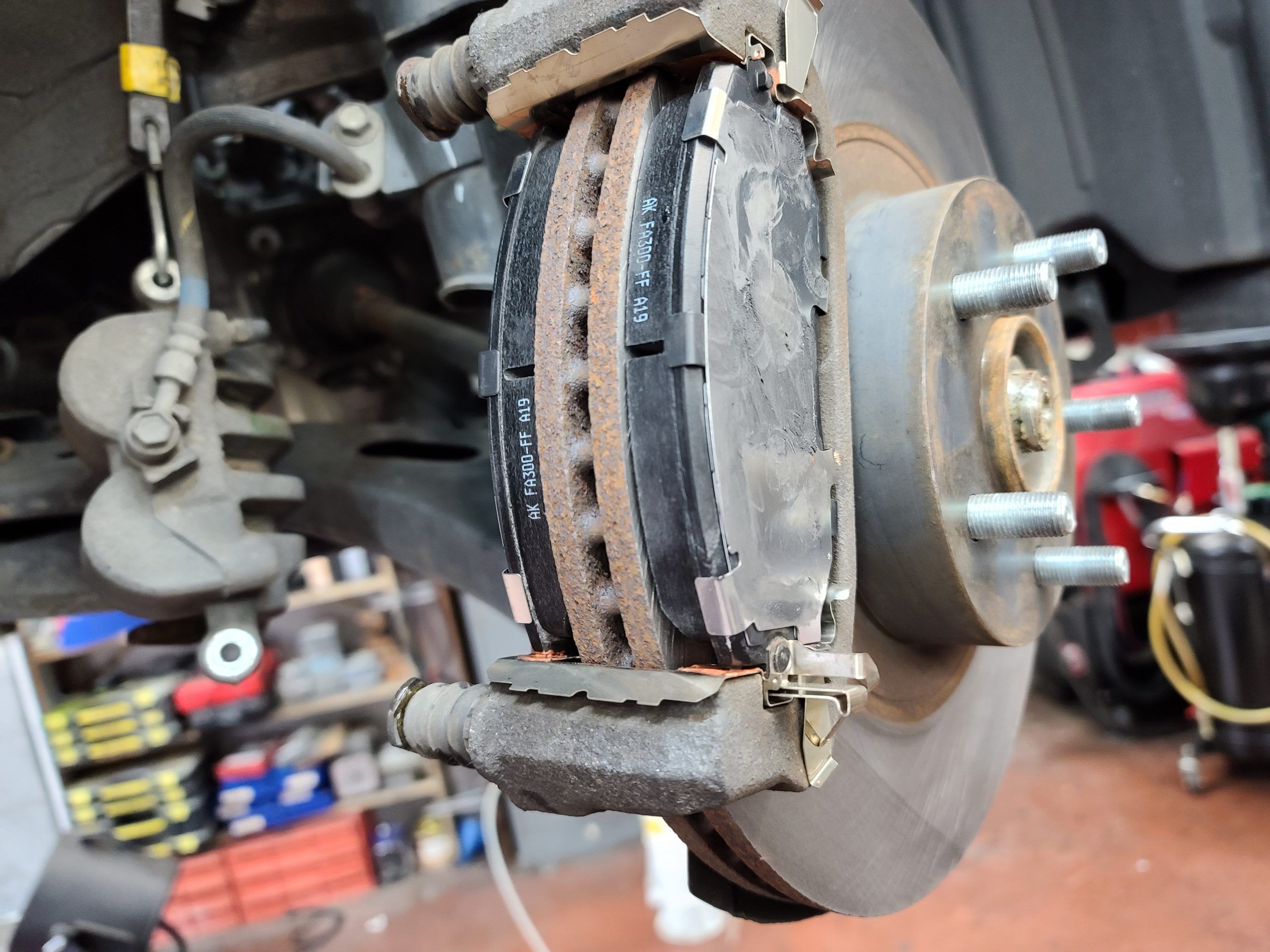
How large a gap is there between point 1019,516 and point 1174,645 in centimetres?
200

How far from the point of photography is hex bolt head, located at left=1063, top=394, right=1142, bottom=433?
0.62 m

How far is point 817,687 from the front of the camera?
35 cm

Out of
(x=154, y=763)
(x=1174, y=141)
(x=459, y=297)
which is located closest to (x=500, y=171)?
(x=459, y=297)

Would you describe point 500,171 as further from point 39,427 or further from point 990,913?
point 990,913

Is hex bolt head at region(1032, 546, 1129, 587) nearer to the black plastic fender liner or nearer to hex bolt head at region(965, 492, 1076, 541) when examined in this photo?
hex bolt head at region(965, 492, 1076, 541)

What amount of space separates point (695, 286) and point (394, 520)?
0.51m

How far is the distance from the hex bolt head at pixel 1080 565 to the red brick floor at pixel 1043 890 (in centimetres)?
144

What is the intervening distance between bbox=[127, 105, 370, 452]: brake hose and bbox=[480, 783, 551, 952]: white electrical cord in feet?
4.48

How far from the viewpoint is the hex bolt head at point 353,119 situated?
625 mm

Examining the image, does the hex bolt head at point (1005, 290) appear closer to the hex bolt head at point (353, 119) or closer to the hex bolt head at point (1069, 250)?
the hex bolt head at point (1069, 250)

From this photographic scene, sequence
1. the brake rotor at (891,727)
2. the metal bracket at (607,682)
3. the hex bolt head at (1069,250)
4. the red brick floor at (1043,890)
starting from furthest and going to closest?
1. the red brick floor at (1043,890)
2. the hex bolt head at (1069,250)
3. the brake rotor at (891,727)
4. the metal bracket at (607,682)

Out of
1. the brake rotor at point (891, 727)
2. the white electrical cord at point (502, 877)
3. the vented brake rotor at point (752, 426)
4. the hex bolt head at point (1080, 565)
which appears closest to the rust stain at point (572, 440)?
the vented brake rotor at point (752, 426)

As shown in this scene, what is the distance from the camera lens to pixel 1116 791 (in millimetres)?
2131

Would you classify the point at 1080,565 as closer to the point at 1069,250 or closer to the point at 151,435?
the point at 1069,250
